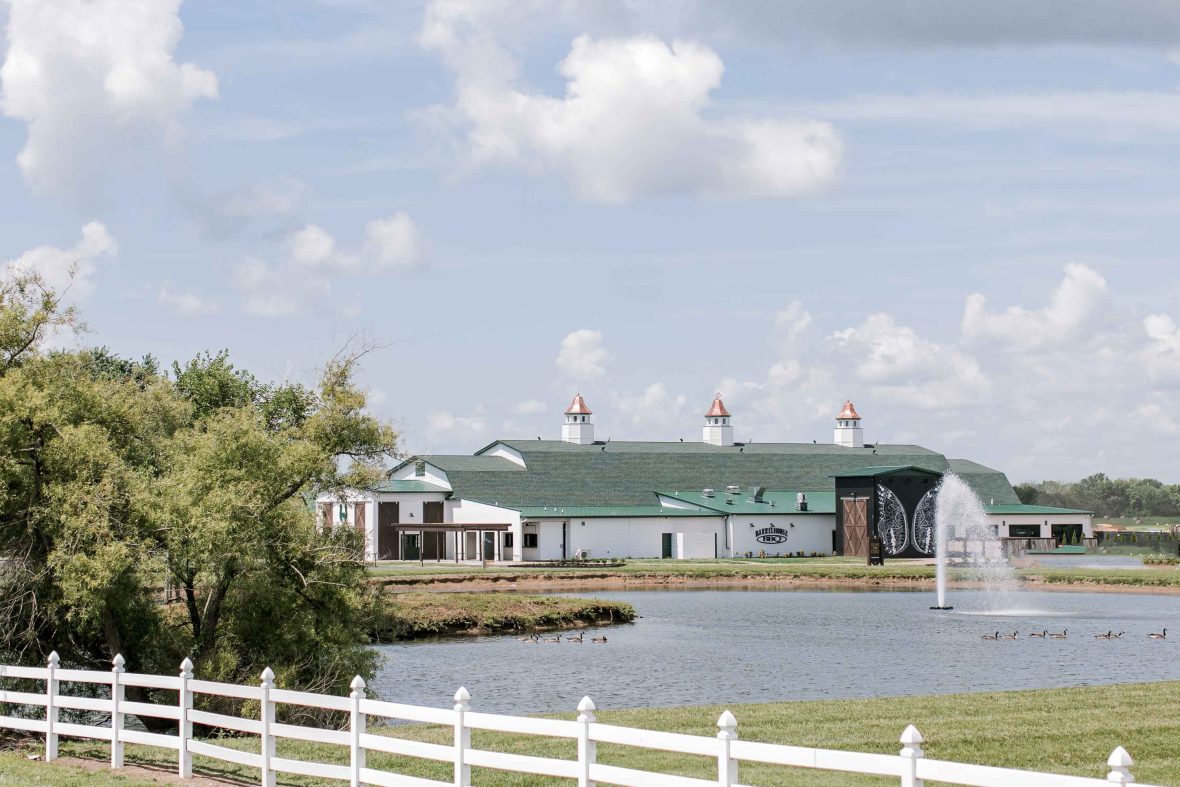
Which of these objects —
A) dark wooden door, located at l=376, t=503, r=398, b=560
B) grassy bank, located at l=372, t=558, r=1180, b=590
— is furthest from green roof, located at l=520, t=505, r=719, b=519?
grassy bank, located at l=372, t=558, r=1180, b=590

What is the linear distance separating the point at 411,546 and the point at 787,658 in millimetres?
58482

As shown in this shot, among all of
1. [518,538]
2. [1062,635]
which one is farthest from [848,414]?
[1062,635]

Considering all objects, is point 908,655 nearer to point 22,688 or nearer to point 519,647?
point 519,647

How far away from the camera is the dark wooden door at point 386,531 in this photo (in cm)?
8750

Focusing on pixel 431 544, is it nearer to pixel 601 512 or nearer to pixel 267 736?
pixel 601 512

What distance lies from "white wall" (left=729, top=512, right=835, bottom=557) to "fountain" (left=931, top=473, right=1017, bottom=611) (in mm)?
8167

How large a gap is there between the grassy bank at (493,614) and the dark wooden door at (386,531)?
36.3 meters

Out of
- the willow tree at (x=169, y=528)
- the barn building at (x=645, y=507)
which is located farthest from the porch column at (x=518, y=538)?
the willow tree at (x=169, y=528)

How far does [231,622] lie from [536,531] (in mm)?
63815

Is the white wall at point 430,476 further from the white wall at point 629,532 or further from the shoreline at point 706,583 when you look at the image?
the shoreline at point 706,583

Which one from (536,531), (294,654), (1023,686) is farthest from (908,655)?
(536,531)

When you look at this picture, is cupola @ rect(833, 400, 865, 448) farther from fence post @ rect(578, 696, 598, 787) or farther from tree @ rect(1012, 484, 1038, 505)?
fence post @ rect(578, 696, 598, 787)

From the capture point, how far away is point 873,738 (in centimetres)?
1823

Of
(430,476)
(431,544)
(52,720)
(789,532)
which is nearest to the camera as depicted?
(52,720)
